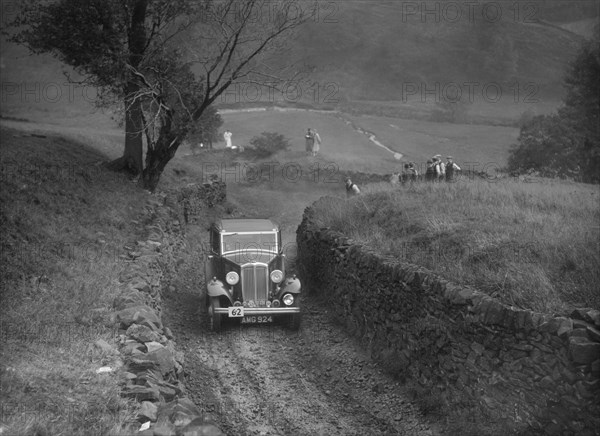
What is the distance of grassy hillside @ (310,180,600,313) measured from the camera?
9.52 m

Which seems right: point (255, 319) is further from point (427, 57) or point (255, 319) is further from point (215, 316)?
point (427, 57)

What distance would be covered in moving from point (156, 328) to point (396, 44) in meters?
88.6

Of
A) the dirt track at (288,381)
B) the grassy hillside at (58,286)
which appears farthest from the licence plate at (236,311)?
the grassy hillside at (58,286)

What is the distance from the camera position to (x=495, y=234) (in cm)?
1259

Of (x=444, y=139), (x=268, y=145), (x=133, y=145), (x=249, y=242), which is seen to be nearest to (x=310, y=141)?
(x=268, y=145)

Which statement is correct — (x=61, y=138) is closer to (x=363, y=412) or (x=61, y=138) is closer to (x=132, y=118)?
(x=132, y=118)

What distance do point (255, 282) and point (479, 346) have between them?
645cm

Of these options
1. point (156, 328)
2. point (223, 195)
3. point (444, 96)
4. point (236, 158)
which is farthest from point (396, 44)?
point (156, 328)

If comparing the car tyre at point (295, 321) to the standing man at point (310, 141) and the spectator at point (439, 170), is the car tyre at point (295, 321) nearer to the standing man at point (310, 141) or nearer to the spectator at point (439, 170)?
the spectator at point (439, 170)

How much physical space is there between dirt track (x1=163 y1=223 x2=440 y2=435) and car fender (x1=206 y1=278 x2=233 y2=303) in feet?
2.79

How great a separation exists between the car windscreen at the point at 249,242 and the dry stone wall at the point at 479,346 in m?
2.13

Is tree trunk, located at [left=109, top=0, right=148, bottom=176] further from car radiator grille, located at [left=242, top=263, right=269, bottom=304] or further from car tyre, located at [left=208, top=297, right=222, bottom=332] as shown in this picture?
car tyre, located at [left=208, top=297, right=222, bottom=332]

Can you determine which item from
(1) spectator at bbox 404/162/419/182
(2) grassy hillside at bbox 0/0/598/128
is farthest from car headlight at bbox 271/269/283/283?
(2) grassy hillside at bbox 0/0/598/128

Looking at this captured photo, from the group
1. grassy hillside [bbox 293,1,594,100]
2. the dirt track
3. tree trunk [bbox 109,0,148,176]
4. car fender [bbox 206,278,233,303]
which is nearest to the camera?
the dirt track
